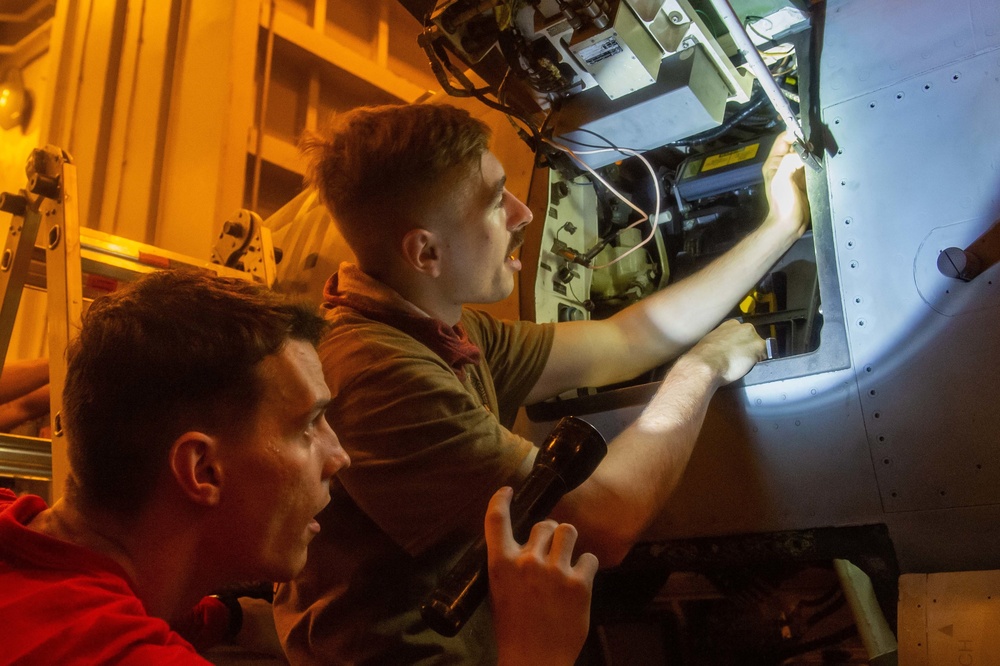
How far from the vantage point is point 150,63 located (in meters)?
3.57

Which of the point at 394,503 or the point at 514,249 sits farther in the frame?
the point at 514,249

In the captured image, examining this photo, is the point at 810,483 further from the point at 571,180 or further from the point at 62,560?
the point at 62,560

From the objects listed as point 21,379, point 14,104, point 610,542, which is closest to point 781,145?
point 610,542

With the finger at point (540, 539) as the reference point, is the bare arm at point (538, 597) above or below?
below

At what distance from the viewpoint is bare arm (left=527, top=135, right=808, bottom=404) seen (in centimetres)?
183

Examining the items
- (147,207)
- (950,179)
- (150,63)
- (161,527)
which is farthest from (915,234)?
(150,63)

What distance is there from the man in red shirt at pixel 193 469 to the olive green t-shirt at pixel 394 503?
22 cm

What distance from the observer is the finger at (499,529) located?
1.00 m

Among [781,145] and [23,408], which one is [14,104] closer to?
[23,408]

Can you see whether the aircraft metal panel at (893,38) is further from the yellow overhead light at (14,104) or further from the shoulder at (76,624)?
the yellow overhead light at (14,104)

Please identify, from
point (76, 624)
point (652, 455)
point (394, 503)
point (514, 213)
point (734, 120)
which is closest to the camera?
point (76, 624)

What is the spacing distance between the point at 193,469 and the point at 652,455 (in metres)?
0.77

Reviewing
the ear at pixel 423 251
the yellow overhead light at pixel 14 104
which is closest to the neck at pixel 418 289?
the ear at pixel 423 251

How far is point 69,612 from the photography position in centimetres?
78
